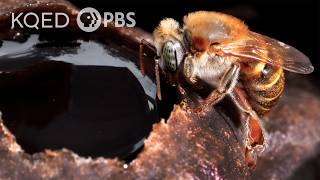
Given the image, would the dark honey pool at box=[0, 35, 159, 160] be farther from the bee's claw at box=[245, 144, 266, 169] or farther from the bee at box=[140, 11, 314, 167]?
the bee's claw at box=[245, 144, 266, 169]

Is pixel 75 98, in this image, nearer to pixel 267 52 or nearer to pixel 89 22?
pixel 89 22

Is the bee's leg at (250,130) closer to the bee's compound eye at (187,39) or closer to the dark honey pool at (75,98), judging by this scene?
the bee's compound eye at (187,39)

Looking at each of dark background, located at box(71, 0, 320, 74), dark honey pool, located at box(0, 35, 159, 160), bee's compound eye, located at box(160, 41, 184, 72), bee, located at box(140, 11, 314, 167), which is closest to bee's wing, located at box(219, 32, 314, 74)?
bee, located at box(140, 11, 314, 167)

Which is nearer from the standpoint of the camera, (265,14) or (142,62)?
(142,62)

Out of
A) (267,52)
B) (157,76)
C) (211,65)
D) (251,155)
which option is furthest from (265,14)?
(157,76)

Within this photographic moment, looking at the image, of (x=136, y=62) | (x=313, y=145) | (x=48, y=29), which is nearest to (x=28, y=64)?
(x=48, y=29)

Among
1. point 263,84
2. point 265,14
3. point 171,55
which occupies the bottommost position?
point 265,14
